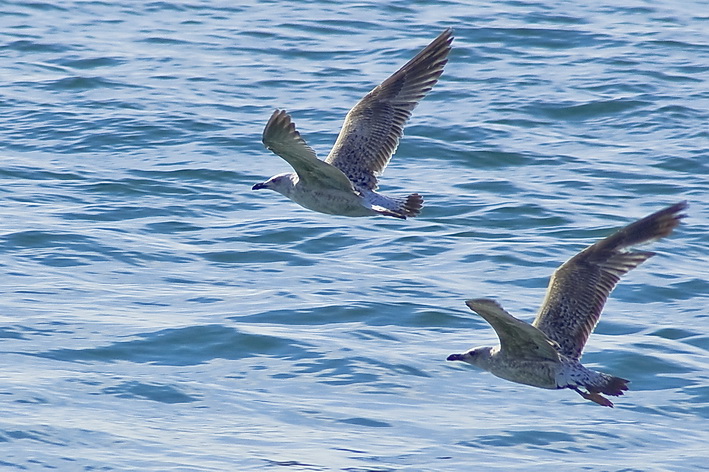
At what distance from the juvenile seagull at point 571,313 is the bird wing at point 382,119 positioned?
6.40ft

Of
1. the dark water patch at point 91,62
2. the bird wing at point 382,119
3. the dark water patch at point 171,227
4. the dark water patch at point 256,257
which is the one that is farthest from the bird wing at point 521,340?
the dark water patch at point 91,62

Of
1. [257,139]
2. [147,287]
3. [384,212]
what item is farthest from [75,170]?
[384,212]

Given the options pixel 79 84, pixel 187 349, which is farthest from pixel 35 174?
pixel 187 349

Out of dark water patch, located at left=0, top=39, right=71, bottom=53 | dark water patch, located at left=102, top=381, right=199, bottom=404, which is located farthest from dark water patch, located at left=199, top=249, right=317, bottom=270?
dark water patch, located at left=0, top=39, right=71, bottom=53

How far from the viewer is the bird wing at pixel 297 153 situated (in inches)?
333

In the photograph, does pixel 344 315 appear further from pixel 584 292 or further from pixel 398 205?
pixel 584 292

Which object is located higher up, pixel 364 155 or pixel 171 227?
pixel 364 155

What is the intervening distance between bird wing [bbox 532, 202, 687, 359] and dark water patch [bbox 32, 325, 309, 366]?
2.41 m

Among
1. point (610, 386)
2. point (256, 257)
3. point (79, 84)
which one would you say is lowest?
point (256, 257)

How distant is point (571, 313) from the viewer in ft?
28.1

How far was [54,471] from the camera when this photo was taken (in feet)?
28.9

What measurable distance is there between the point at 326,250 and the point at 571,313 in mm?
4059

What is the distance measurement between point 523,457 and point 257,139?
6.71 m

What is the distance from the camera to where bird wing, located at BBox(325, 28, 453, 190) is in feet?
33.6
